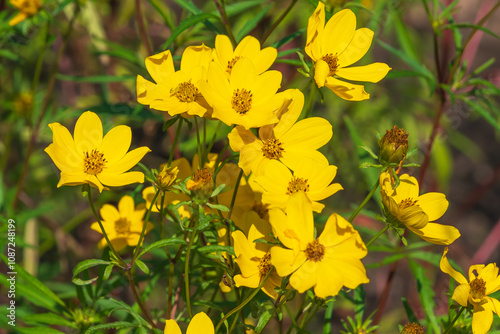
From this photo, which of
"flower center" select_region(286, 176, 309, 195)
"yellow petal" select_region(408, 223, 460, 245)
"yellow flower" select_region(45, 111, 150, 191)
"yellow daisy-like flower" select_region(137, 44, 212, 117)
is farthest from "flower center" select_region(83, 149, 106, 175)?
"yellow petal" select_region(408, 223, 460, 245)

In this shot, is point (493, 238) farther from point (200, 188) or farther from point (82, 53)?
point (82, 53)

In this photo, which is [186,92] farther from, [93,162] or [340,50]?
[340,50]

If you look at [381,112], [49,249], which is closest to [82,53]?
[49,249]

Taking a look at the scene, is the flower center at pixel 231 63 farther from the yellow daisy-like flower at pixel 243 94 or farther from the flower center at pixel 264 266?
the flower center at pixel 264 266

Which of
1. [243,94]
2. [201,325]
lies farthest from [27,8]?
[201,325]

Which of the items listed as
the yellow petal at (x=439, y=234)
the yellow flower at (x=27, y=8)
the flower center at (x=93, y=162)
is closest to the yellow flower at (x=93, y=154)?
the flower center at (x=93, y=162)

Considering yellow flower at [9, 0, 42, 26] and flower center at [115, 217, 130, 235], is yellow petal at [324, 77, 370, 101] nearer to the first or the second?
flower center at [115, 217, 130, 235]
